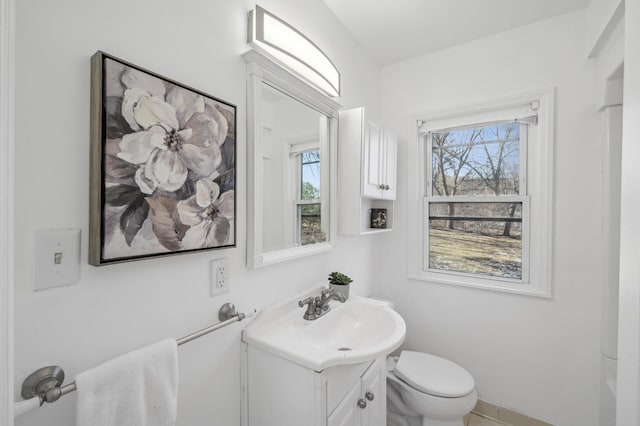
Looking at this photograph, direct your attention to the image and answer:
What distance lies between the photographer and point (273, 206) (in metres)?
1.17

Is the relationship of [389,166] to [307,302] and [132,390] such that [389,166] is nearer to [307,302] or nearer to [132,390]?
[307,302]

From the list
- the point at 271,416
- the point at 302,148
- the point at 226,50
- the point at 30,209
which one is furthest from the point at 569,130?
the point at 30,209

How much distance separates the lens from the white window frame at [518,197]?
1637mm

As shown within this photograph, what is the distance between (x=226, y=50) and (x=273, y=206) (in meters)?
0.61

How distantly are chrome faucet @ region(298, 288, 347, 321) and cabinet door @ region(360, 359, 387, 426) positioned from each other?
0.32 meters

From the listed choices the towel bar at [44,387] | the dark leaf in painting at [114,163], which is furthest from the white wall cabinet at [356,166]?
the towel bar at [44,387]

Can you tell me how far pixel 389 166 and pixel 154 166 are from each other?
151 cm

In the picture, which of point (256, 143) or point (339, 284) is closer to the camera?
point (256, 143)

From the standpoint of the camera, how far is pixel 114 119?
664 millimetres

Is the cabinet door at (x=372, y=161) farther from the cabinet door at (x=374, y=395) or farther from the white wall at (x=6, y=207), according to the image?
the white wall at (x=6, y=207)

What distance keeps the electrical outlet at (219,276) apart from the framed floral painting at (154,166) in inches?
2.9

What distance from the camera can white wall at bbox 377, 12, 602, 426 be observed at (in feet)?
5.05

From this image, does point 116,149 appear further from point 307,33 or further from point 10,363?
point 307,33

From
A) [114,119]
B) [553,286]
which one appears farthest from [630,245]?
[114,119]
